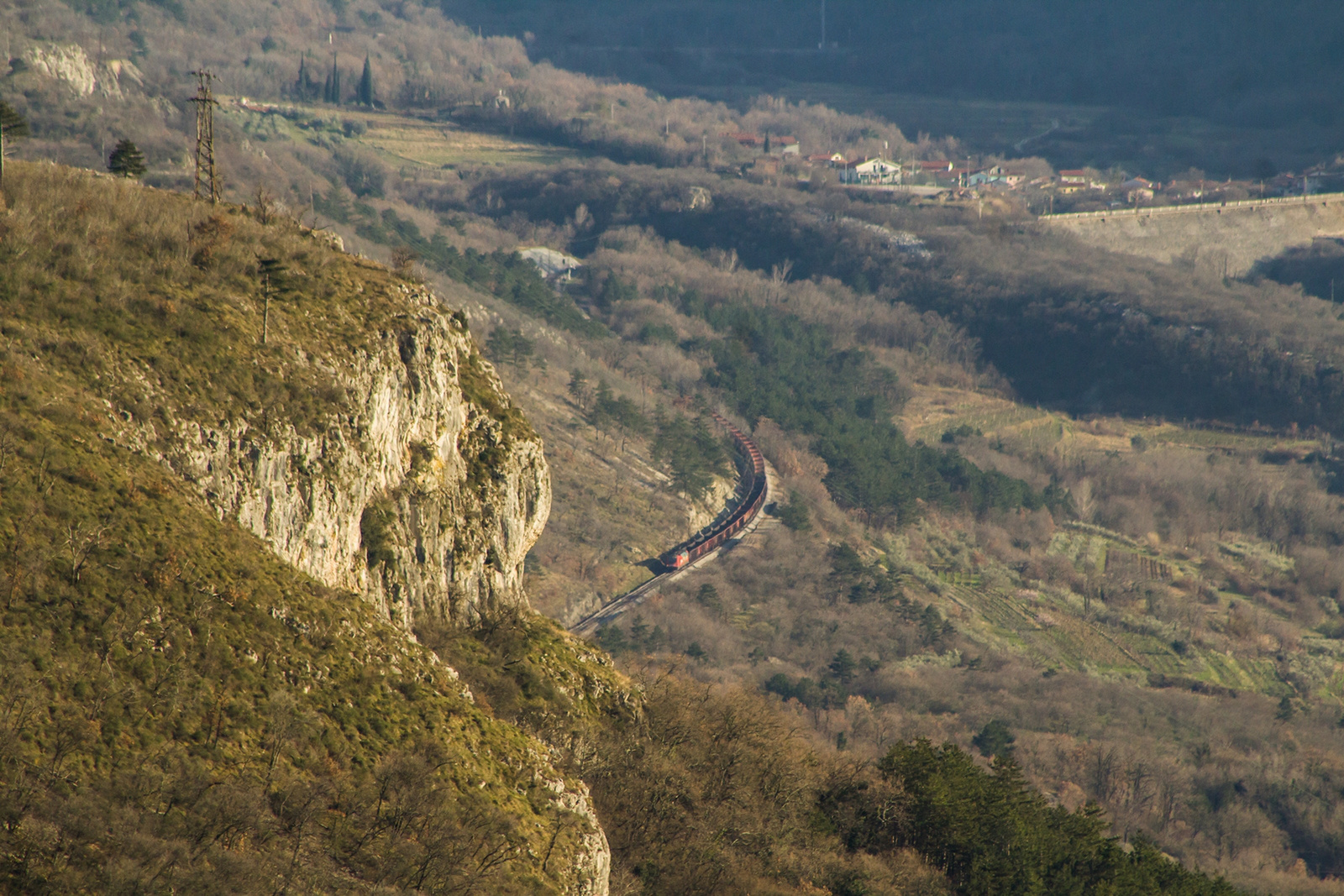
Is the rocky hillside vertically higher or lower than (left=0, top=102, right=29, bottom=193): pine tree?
lower

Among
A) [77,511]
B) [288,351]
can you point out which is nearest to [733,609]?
[288,351]

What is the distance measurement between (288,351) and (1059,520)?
12174cm

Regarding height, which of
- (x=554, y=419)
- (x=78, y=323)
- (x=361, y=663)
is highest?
(x=78, y=323)

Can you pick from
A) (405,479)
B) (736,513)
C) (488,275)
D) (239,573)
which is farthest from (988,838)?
(488,275)

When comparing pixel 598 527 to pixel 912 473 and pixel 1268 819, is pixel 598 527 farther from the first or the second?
pixel 1268 819

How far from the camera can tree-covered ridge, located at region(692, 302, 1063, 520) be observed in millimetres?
135750

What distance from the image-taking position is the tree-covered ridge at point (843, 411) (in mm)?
135750

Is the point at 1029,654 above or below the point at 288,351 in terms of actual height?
below

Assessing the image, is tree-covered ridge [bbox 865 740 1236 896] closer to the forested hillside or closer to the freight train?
the forested hillside

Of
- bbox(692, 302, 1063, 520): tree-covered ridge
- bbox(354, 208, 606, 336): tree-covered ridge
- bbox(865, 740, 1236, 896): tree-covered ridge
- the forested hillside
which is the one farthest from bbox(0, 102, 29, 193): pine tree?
bbox(354, 208, 606, 336): tree-covered ridge

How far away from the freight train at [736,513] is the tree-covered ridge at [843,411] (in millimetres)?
8124

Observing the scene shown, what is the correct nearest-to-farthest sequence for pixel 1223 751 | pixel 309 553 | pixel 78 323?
pixel 78 323 → pixel 309 553 → pixel 1223 751

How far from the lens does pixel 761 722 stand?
45938mm

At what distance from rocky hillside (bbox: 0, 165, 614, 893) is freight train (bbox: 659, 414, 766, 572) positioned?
2803 inches
